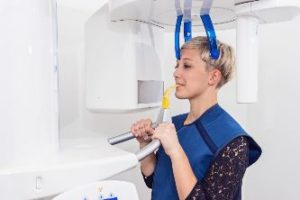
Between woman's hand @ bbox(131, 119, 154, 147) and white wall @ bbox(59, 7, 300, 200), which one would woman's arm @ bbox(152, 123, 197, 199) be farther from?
white wall @ bbox(59, 7, 300, 200)

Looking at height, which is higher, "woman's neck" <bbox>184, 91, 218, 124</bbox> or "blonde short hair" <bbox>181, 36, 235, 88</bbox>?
"blonde short hair" <bbox>181, 36, 235, 88</bbox>

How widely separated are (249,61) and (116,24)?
0.43 meters

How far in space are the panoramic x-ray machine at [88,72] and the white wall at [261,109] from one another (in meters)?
0.24

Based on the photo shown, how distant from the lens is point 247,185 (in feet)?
6.08

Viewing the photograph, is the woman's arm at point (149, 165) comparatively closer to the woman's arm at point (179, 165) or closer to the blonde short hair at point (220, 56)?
the woman's arm at point (179, 165)

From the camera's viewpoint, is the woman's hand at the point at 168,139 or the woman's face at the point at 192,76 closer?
the woman's hand at the point at 168,139

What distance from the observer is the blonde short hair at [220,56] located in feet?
3.59

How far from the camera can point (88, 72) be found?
114 centimetres

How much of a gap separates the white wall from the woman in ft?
1.09

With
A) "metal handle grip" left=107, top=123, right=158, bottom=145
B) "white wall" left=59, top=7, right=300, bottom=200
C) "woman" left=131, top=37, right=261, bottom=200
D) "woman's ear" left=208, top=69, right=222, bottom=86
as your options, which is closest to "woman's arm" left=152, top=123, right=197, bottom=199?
"woman" left=131, top=37, right=261, bottom=200

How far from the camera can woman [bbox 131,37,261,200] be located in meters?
0.95

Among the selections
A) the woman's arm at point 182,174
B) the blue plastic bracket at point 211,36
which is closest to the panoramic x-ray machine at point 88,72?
the blue plastic bracket at point 211,36

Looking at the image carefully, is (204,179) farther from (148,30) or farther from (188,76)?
(148,30)

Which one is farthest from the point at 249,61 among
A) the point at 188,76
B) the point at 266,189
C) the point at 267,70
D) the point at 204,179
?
the point at 266,189
